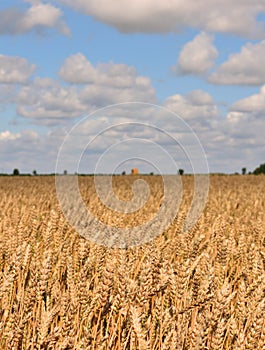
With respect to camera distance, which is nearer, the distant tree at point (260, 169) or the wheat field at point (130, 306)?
the wheat field at point (130, 306)

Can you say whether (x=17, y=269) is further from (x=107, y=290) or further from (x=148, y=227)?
(x=148, y=227)

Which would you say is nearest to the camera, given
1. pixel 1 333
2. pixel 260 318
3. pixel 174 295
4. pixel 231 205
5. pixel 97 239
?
pixel 260 318

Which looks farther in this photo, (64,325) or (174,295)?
(174,295)

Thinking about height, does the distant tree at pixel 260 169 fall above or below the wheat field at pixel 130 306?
above

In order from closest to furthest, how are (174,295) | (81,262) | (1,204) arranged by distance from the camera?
(174,295) < (81,262) < (1,204)

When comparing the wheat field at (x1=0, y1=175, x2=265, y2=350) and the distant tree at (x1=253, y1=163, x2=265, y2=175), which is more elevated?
the distant tree at (x1=253, y1=163, x2=265, y2=175)

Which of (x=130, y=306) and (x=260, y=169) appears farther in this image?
(x=260, y=169)

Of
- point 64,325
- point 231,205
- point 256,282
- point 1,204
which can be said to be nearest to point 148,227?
point 256,282

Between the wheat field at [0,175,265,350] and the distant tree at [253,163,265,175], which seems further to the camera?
the distant tree at [253,163,265,175]

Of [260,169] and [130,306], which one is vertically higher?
[260,169]

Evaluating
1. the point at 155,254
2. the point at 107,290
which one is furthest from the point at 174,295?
the point at 107,290

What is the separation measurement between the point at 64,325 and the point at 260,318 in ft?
2.76

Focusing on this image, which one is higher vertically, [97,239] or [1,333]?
[97,239]

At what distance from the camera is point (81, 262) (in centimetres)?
399
